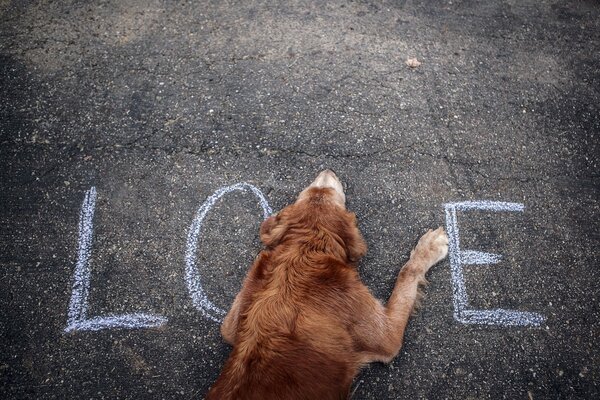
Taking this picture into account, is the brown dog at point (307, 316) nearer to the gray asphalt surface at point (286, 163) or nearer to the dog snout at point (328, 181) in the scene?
the dog snout at point (328, 181)

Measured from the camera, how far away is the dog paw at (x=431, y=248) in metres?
3.23

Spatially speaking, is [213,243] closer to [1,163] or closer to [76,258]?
[76,258]

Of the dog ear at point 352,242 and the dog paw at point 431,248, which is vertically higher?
the dog ear at point 352,242

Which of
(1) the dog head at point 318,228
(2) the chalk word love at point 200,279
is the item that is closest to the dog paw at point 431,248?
(2) the chalk word love at point 200,279

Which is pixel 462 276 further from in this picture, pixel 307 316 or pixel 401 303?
pixel 307 316

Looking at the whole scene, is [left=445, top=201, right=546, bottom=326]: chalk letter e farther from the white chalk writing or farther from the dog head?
the white chalk writing

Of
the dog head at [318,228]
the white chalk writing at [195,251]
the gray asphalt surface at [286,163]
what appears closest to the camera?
the dog head at [318,228]

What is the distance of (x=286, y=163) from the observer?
11.8 feet

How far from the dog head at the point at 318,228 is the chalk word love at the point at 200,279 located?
0.66 m

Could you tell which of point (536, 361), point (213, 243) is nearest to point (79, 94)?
point (213, 243)

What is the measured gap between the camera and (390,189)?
3533mm

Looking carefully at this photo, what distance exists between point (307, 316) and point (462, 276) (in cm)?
148

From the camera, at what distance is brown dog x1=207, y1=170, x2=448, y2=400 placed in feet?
7.89

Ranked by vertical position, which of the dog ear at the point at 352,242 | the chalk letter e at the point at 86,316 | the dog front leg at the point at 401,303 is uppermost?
the dog ear at the point at 352,242
